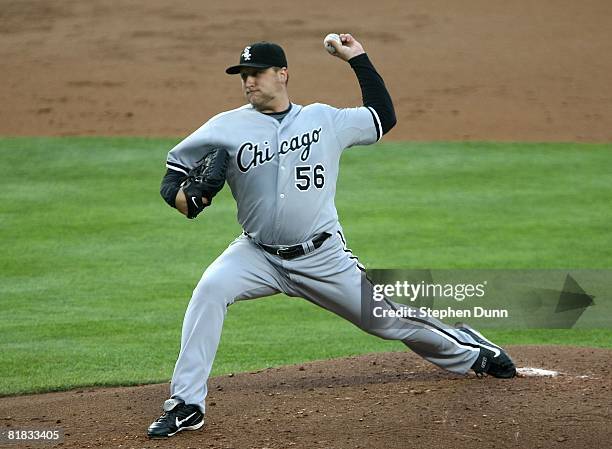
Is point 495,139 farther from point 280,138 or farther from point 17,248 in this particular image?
point 280,138

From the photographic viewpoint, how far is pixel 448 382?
18.0 feet

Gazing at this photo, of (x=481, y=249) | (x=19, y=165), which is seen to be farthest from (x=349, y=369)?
(x=19, y=165)

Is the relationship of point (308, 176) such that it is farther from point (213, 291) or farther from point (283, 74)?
point (213, 291)

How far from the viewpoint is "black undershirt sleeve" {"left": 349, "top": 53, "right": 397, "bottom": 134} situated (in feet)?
17.4

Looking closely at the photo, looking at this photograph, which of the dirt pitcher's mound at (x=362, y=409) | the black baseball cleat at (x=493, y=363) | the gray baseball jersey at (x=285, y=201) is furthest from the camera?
the black baseball cleat at (x=493, y=363)

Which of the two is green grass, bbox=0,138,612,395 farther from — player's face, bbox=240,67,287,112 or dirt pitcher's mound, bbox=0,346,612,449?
player's face, bbox=240,67,287,112

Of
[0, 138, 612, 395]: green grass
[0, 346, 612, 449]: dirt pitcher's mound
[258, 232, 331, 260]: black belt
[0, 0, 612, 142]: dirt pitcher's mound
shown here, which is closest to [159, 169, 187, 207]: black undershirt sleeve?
[258, 232, 331, 260]: black belt

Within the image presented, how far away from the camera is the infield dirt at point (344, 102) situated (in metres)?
4.79

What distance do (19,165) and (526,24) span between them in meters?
8.99

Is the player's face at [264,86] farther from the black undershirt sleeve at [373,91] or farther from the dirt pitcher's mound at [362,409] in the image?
the dirt pitcher's mound at [362,409]

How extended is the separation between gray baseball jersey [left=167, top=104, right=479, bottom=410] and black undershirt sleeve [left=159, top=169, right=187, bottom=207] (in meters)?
0.03

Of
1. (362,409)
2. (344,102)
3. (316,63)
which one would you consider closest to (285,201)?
(362,409)

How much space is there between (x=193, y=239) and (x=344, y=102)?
5.40 meters

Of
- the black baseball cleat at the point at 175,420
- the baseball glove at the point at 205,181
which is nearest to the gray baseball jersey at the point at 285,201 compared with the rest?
the baseball glove at the point at 205,181
